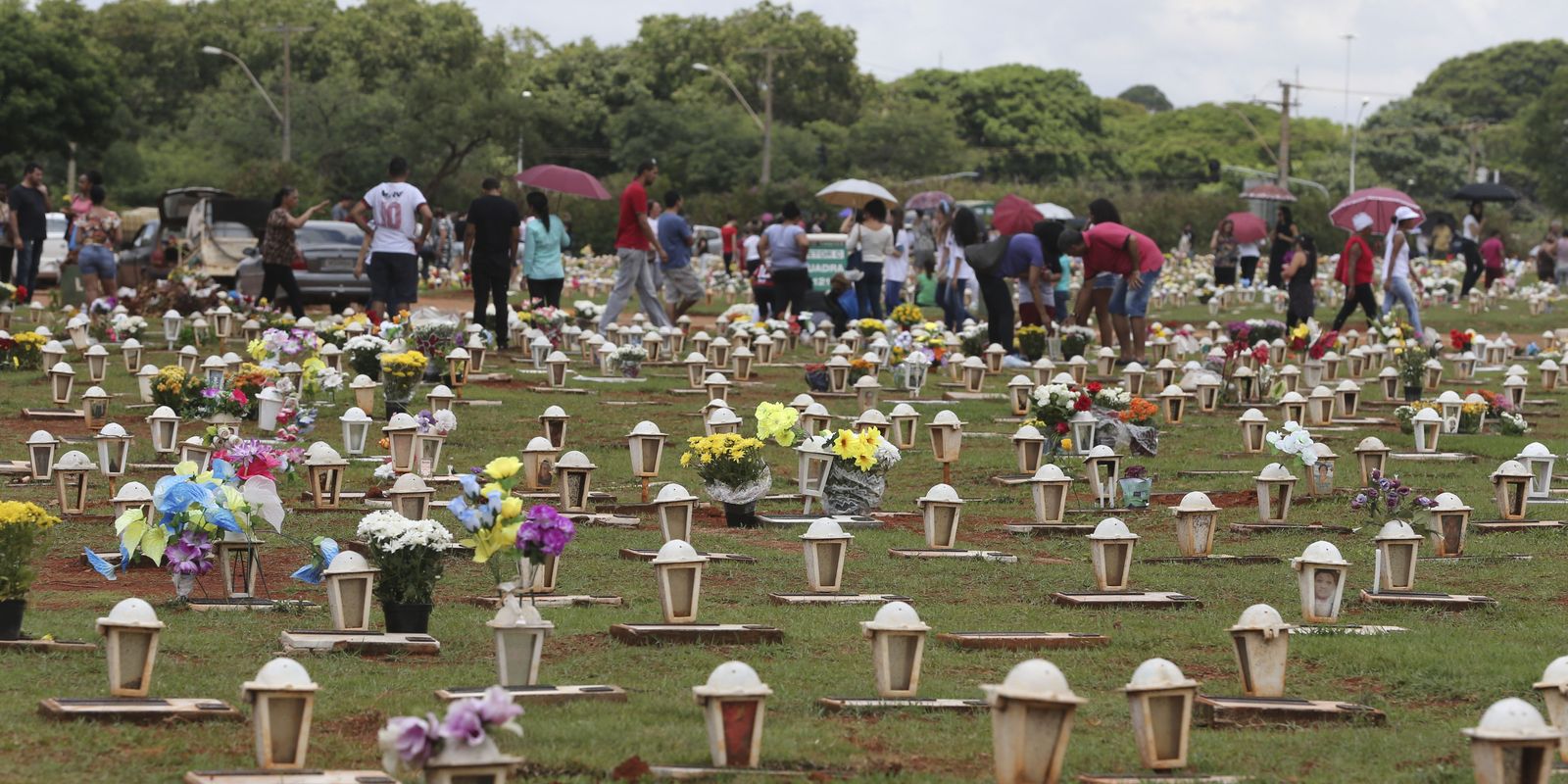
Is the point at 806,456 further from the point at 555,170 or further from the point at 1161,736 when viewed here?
the point at 555,170

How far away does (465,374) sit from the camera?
752 inches

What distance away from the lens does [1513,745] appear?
5.45m

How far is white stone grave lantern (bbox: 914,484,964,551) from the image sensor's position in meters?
10.7

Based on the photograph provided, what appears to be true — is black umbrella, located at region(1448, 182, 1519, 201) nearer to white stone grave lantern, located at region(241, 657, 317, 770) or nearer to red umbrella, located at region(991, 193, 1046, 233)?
red umbrella, located at region(991, 193, 1046, 233)

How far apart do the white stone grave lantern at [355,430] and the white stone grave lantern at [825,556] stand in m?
5.42

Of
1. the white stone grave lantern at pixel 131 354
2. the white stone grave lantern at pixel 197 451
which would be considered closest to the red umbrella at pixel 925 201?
the white stone grave lantern at pixel 131 354

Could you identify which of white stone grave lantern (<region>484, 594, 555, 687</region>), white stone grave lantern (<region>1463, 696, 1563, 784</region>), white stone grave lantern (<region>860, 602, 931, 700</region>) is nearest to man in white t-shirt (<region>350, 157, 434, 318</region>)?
white stone grave lantern (<region>484, 594, 555, 687</region>)

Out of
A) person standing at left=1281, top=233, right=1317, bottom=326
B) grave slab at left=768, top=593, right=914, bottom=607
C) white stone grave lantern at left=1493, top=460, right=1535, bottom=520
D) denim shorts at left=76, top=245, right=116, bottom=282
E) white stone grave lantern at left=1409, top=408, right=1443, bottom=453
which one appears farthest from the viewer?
denim shorts at left=76, top=245, right=116, bottom=282

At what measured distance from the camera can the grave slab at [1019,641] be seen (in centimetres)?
816

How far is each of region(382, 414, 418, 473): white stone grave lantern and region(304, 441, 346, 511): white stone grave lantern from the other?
0.56 meters

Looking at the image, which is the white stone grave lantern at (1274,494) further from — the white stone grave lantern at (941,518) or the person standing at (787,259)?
the person standing at (787,259)

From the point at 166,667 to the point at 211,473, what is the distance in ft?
5.36

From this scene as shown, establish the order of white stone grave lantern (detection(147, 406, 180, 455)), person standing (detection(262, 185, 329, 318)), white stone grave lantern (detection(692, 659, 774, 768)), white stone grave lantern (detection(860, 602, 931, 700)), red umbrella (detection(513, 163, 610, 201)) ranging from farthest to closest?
red umbrella (detection(513, 163, 610, 201)) < person standing (detection(262, 185, 329, 318)) < white stone grave lantern (detection(147, 406, 180, 455)) < white stone grave lantern (detection(860, 602, 931, 700)) < white stone grave lantern (detection(692, 659, 774, 768))

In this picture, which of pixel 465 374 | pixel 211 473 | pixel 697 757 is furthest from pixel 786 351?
pixel 697 757
